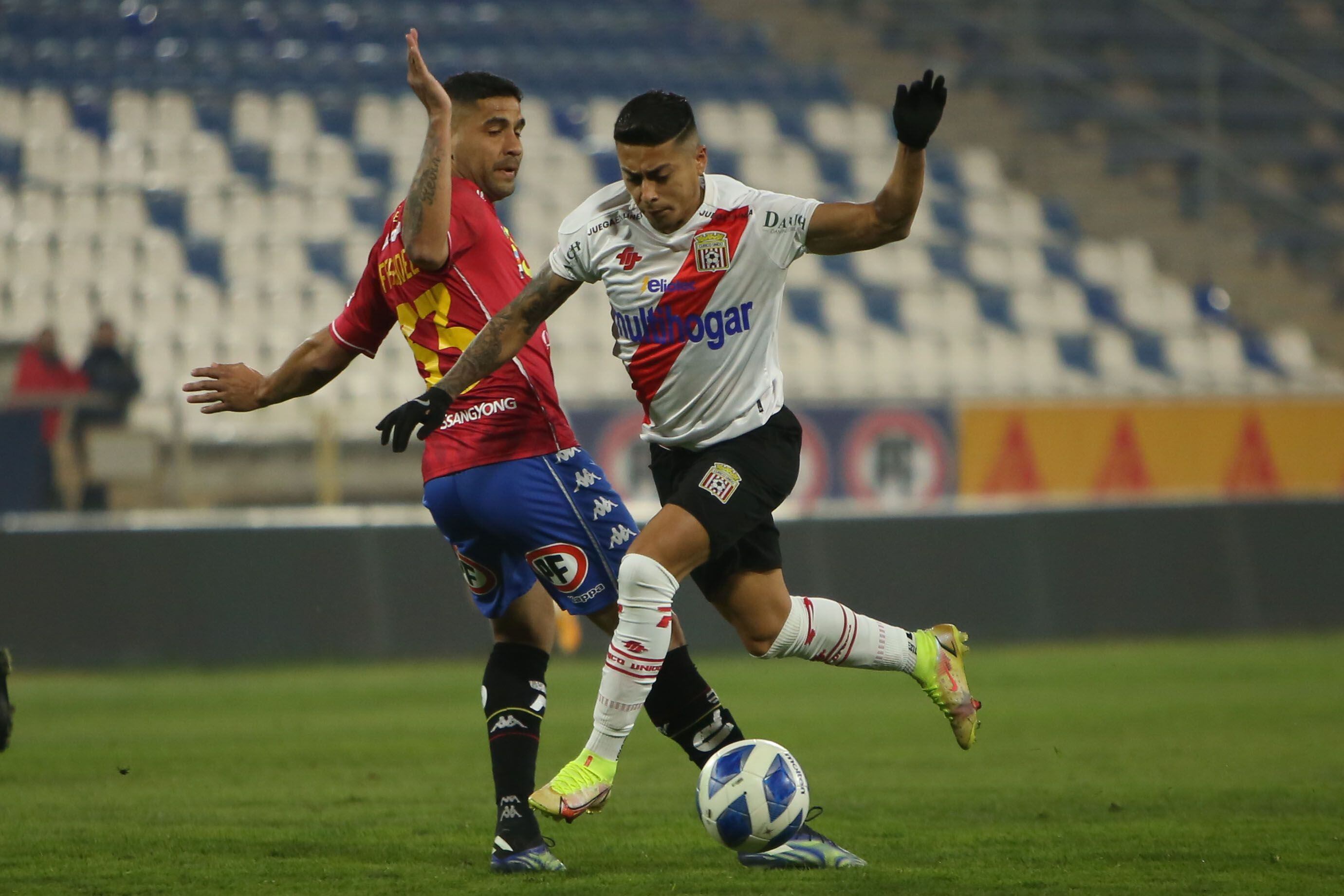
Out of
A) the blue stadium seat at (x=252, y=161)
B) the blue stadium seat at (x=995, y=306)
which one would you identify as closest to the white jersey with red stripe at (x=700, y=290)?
the blue stadium seat at (x=252, y=161)

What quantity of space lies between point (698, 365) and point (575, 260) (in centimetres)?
48

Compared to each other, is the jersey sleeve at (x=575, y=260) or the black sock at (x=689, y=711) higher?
the jersey sleeve at (x=575, y=260)

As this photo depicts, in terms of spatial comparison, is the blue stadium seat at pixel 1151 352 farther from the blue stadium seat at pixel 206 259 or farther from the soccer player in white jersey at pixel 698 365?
the soccer player in white jersey at pixel 698 365

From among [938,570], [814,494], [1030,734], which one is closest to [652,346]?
[1030,734]

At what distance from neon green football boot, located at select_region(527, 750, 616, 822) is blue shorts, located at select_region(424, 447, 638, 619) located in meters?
0.56

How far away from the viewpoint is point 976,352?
16984 mm

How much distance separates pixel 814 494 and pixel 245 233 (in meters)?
6.32

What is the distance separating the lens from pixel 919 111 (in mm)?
→ 4383

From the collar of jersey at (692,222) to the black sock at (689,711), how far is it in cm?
126

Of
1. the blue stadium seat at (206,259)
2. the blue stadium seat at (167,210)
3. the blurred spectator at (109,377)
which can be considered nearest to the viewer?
the blurred spectator at (109,377)

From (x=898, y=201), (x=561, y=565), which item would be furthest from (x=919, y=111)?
(x=561, y=565)

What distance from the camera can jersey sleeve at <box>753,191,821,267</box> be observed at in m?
4.75

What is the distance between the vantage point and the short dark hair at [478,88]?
200 inches

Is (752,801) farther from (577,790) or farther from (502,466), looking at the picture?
(502,466)
